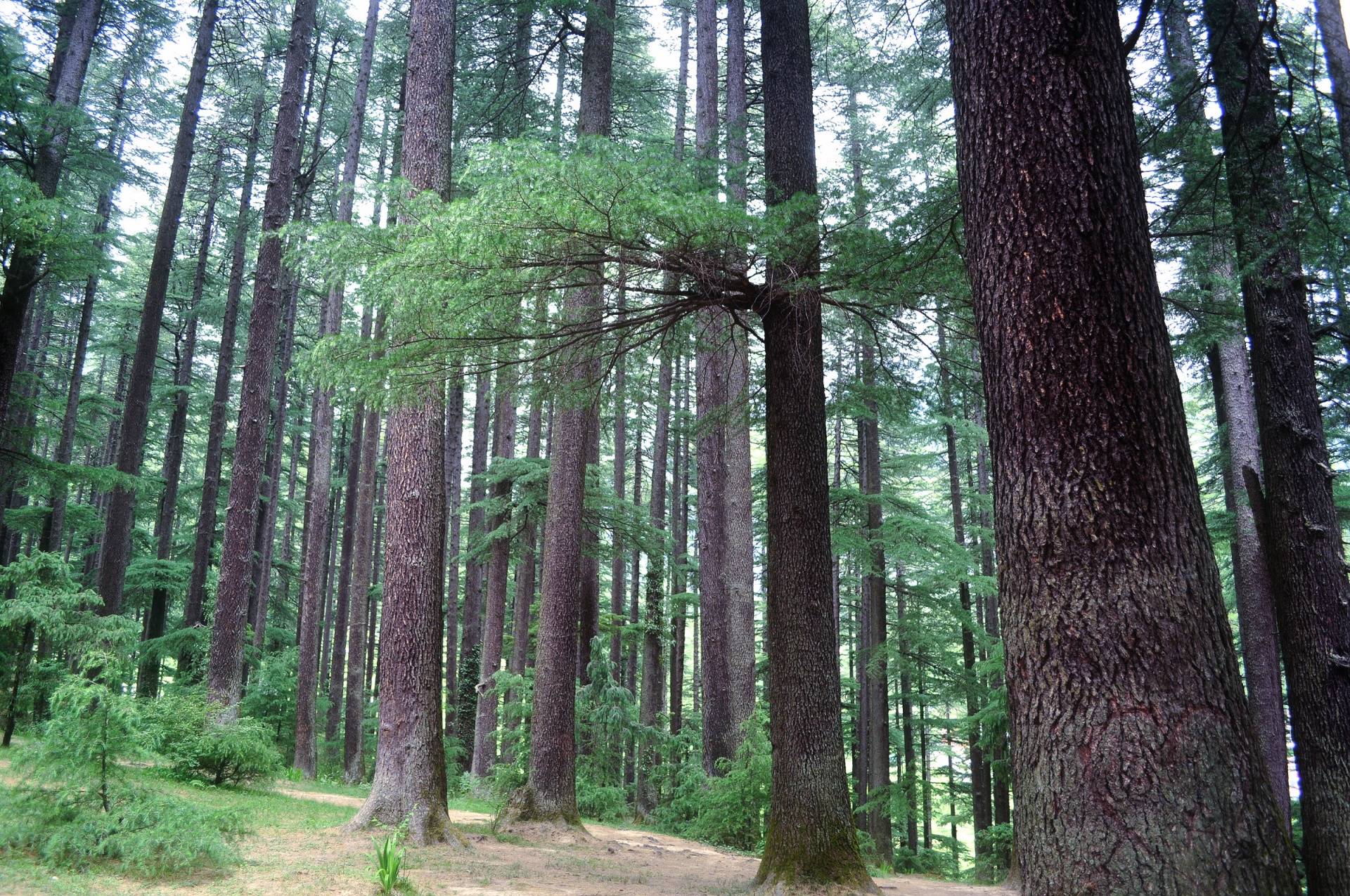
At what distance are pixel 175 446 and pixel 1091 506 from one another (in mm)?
22937

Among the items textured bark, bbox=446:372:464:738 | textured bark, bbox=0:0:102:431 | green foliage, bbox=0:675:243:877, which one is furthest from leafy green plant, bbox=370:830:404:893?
textured bark, bbox=446:372:464:738

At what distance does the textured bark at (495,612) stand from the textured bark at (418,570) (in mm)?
5434

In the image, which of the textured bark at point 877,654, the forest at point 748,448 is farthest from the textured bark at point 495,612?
the textured bark at point 877,654

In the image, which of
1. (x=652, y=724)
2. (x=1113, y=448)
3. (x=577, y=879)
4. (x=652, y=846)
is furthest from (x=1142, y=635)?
(x=652, y=724)

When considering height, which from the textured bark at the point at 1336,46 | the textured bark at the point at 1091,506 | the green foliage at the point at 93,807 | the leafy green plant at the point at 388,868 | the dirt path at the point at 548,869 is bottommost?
the dirt path at the point at 548,869

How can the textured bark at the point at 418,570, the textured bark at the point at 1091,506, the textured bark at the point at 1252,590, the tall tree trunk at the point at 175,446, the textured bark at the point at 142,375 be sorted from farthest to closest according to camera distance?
the tall tree trunk at the point at 175,446
the textured bark at the point at 142,375
the textured bark at the point at 1252,590
the textured bark at the point at 418,570
the textured bark at the point at 1091,506

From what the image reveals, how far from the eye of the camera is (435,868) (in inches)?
255

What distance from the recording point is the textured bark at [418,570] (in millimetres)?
7469

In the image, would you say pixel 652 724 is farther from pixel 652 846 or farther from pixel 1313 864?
pixel 1313 864

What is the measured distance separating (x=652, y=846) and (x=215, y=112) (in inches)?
993

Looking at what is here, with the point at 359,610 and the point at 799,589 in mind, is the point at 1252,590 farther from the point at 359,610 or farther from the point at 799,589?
the point at 359,610

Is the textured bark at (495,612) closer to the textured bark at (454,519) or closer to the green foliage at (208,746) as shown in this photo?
the textured bark at (454,519)

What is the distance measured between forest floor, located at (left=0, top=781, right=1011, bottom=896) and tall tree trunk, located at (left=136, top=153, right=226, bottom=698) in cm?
1169

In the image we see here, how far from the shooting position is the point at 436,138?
8422 mm
